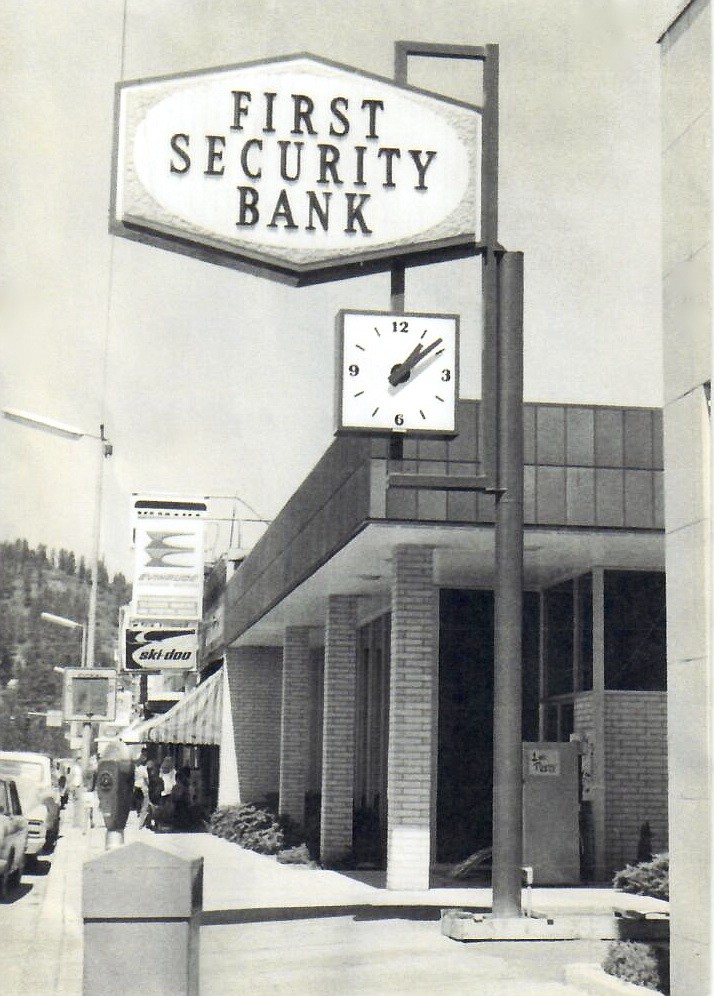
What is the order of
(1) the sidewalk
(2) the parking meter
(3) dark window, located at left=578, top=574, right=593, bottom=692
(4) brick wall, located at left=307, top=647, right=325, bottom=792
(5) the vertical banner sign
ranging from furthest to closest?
(4) brick wall, located at left=307, top=647, right=325, bottom=792
(5) the vertical banner sign
(2) the parking meter
(3) dark window, located at left=578, top=574, right=593, bottom=692
(1) the sidewalk

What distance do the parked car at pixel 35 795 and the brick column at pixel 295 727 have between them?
13.9 feet

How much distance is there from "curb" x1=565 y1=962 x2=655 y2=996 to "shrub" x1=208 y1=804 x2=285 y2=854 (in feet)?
45.2

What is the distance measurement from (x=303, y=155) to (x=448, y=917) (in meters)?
6.16

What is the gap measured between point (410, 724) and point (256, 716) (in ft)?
47.7

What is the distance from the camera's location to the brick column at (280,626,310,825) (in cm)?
2686

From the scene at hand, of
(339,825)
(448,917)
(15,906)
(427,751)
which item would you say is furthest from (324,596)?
(448,917)

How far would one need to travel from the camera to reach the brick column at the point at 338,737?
69.8 feet

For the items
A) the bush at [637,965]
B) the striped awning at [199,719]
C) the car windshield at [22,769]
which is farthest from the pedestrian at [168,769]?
the bush at [637,965]

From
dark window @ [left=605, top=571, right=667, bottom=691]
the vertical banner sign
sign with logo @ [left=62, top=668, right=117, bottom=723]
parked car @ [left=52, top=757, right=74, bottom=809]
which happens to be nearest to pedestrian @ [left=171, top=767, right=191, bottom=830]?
parked car @ [left=52, top=757, right=74, bottom=809]

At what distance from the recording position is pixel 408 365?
11492mm

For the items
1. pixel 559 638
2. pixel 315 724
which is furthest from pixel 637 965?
pixel 315 724

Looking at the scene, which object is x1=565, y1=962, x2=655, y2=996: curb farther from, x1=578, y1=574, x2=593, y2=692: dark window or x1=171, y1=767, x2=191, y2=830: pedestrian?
x1=171, y1=767, x2=191, y2=830: pedestrian

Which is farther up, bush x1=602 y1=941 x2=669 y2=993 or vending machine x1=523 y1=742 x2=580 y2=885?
vending machine x1=523 y1=742 x2=580 y2=885

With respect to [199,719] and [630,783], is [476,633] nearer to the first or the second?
[630,783]
